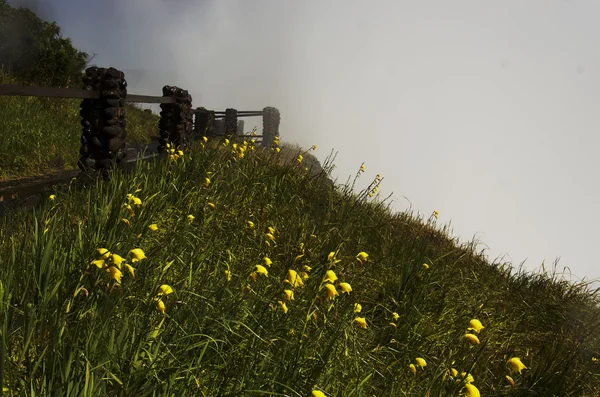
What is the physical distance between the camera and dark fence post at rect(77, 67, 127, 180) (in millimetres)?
6090

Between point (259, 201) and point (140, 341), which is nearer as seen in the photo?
point (140, 341)

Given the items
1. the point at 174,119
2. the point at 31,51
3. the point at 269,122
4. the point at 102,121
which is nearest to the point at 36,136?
the point at 174,119

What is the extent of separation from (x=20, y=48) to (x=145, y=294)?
16.2 meters

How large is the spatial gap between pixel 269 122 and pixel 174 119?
39.5 feet

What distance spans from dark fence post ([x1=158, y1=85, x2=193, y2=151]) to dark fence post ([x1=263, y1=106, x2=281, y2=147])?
37.1 ft

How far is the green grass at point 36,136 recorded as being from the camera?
27.6 ft

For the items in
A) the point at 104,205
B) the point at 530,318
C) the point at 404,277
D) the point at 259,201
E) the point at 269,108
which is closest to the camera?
the point at 104,205

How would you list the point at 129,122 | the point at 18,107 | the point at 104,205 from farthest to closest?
1. the point at 129,122
2. the point at 18,107
3. the point at 104,205

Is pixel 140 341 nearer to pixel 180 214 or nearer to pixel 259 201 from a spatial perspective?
pixel 180 214

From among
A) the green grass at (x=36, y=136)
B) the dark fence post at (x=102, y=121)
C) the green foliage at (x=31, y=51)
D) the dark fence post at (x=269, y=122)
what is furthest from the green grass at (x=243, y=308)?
the dark fence post at (x=269, y=122)

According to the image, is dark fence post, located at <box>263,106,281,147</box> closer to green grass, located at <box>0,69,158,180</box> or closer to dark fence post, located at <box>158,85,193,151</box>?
green grass, located at <box>0,69,158,180</box>

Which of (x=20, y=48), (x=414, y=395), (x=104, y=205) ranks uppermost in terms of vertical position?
(x=20, y=48)

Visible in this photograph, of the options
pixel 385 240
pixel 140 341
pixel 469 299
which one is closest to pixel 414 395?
pixel 140 341

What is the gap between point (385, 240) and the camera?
6129 mm
